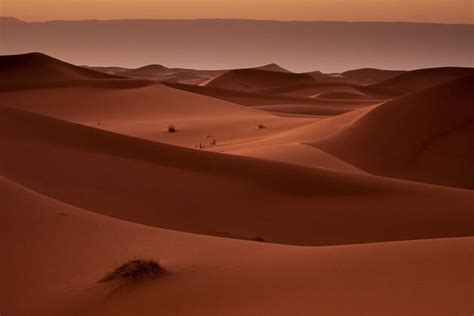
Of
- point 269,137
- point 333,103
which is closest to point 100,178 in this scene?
Result: point 269,137

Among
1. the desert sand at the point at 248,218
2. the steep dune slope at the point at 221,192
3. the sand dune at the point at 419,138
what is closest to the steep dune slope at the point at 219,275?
the desert sand at the point at 248,218

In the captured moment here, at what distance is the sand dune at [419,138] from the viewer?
1878 cm

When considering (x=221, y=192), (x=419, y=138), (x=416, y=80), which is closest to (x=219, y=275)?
(x=221, y=192)

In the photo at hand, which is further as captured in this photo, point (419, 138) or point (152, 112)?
point (152, 112)

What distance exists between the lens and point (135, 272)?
4770mm

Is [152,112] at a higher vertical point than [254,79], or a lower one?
lower

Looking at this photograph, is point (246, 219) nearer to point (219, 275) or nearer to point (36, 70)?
point (219, 275)

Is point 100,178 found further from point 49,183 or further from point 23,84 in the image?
point 23,84

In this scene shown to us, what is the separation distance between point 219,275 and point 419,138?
17.7 meters

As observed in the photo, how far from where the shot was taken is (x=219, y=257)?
17.0ft

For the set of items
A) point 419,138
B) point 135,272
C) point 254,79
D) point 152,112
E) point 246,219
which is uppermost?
point 254,79

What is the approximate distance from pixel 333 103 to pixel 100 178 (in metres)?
46.2

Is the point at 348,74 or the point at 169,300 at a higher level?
the point at 348,74

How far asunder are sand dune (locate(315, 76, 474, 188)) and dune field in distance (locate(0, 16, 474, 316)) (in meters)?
0.07
